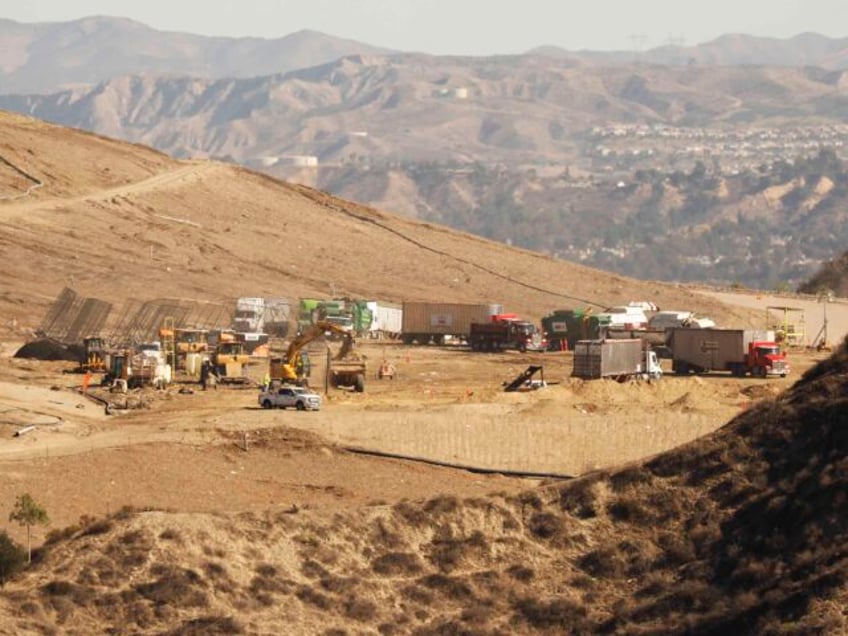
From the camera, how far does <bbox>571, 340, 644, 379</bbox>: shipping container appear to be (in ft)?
200

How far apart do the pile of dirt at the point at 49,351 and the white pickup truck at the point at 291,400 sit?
14.9 metres

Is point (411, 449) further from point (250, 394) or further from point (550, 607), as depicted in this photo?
point (550, 607)

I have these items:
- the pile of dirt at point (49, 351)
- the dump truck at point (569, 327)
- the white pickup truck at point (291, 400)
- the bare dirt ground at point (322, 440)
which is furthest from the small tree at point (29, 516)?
the dump truck at point (569, 327)

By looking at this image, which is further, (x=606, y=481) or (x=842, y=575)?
(x=606, y=481)

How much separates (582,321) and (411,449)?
3172 cm

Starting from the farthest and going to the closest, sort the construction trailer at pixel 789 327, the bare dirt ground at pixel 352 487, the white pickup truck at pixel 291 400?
the construction trailer at pixel 789 327, the white pickup truck at pixel 291 400, the bare dirt ground at pixel 352 487

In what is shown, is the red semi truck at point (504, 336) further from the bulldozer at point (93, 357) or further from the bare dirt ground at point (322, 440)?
the bulldozer at point (93, 357)

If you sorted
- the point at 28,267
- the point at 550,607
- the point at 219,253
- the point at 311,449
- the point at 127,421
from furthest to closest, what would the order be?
1. the point at 219,253
2. the point at 28,267
3. the point at 127,421
4. the point at 311,449
5. the point at 550,607

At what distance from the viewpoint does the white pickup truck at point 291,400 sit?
53.2 metres

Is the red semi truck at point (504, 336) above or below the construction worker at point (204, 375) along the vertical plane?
above

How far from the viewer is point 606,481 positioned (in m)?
36.7

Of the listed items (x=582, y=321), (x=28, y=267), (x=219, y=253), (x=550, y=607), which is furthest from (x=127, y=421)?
(x=219, y=253)

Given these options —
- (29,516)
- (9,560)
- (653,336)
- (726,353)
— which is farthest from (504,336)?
(9,560)

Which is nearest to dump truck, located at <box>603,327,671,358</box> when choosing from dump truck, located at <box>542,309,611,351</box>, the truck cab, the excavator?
the truck cab
